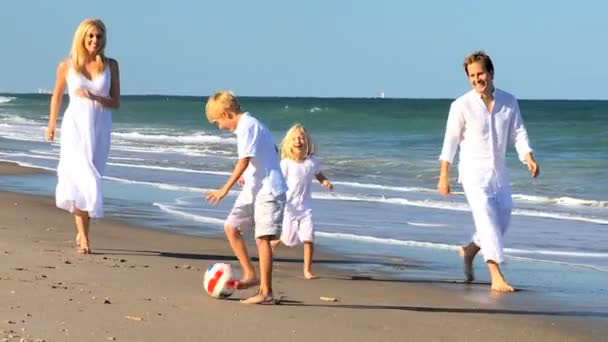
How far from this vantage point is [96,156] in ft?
30.6

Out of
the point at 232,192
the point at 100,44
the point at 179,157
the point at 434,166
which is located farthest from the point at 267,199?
the point at 179,157

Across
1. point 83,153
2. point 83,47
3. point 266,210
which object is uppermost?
point 83,47

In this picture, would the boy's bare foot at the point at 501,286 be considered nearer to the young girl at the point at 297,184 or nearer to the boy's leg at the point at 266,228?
the young girl at the point at 297,184

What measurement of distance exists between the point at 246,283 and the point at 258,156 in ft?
2.72

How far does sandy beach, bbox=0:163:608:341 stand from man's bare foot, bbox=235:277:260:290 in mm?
91

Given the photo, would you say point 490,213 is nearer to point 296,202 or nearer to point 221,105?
point 296,202

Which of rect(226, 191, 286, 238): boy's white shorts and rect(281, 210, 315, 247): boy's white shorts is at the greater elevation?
rect(226, 191, 286, 238): boy's white shorts

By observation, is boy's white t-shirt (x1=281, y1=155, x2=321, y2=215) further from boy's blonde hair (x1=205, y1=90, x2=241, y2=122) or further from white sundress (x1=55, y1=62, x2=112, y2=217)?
boy's blonde hair (x1=205, y1=90, x2=241, y2=122)

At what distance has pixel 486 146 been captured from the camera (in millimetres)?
8305

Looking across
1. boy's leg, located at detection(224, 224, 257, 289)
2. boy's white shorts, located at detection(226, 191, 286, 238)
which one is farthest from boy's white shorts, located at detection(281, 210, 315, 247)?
boy's white shorts, located at detection(226, 191, 286, 238)

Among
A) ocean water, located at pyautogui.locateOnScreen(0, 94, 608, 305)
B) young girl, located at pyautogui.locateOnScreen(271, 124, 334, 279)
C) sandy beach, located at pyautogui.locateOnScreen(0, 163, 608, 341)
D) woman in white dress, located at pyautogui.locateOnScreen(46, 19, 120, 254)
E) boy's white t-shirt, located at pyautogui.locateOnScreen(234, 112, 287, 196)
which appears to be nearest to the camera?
sandy beach, located at pyautogui.locateOnScreen(0, 163, 608, 341)

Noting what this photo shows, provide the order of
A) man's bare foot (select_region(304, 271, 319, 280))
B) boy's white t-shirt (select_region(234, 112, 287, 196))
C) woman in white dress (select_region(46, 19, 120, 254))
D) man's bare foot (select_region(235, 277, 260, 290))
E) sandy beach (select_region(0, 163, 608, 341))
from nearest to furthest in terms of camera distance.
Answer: sandy beach (select_region(0, 163, 608, 341)) → boy's white t-shirt (select_region(234, 112, 287, 196)) → man's bare foot (select_region(235, 277, 260, 290)) → man's bare foot (select_region(304, 271, 319, 280)) → woman in white dress (select_region(46, 19, 120, 254))

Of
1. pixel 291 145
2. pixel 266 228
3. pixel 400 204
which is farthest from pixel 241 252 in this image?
pixel 400 204

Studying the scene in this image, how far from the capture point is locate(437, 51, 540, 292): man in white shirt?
8.24 m
